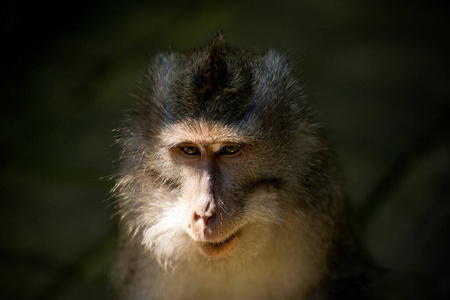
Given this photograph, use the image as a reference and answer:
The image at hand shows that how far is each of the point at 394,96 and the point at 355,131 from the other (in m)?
0.58

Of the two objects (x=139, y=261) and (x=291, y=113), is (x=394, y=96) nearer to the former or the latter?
(x=291, y=113)

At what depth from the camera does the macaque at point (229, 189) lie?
3.20 m

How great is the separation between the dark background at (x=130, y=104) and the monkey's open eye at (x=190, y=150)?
1.42 metres

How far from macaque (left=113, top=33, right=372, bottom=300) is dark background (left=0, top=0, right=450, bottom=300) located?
846 mm

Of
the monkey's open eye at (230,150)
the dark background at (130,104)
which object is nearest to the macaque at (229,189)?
the monkey's open eye at (230,150)

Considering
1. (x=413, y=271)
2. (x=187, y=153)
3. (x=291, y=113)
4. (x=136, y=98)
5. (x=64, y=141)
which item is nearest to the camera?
Answer: (x=187, y=153)

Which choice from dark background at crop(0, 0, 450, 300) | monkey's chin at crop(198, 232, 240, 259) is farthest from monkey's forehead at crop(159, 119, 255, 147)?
dark background at crop(0, 0, 450, 300)

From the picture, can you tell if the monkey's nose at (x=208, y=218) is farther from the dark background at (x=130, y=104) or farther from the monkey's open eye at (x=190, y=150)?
the dark background at (x=130, y=104)

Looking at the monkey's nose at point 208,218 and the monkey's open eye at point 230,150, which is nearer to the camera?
the monkey's nose at point 208,218

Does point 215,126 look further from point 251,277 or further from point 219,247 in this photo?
point 251,277

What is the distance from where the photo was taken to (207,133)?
3182 millimetres

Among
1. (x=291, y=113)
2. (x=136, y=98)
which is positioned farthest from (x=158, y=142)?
(x=291, y=113)

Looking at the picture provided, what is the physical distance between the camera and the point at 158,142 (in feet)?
11.2

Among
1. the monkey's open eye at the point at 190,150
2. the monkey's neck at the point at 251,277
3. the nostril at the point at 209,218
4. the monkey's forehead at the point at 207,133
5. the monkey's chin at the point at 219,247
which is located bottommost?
the monkey's neck at the point at 251,277
